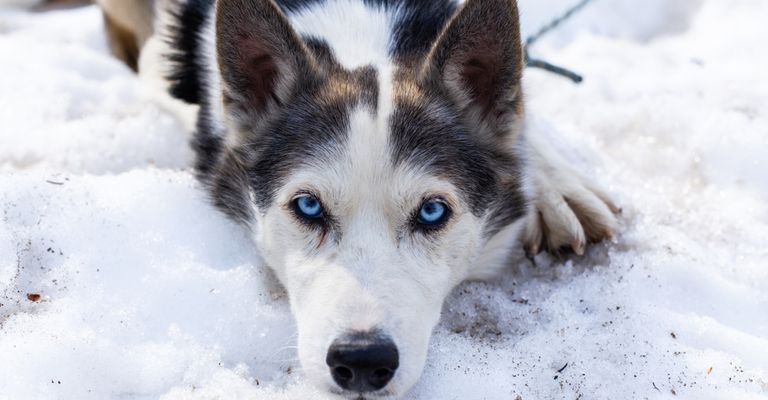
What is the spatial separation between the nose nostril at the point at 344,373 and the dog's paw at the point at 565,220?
4.17ft

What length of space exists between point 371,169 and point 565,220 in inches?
40.6

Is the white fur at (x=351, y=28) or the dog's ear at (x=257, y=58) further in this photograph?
the white fur at (x=351, y=28)

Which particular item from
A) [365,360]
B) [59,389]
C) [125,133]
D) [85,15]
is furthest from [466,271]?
[85,15]

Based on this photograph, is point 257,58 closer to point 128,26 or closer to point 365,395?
point 365,395

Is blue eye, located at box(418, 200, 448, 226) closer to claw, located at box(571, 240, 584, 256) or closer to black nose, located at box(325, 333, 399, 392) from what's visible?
black nose, located at box(325, 333, 399, 392)

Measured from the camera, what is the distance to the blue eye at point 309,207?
2.43 m

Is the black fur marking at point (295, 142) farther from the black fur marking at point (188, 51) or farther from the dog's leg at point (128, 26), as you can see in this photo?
the dog's leg at point (128, 26)

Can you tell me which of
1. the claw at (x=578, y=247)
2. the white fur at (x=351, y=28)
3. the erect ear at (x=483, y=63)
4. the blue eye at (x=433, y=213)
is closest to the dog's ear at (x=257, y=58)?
the white fur at (x=351, y=28)

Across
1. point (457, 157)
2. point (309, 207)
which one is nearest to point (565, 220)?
point (457, 157)

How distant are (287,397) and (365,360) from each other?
35 cm

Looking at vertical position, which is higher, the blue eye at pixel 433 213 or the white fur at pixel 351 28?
the white fur at pixel 351 28

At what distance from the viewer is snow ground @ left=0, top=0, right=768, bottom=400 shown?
7.61ft

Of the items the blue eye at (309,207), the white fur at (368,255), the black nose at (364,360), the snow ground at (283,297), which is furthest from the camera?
the blue eye at (309,207)

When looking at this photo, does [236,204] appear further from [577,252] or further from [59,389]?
[577,252]
